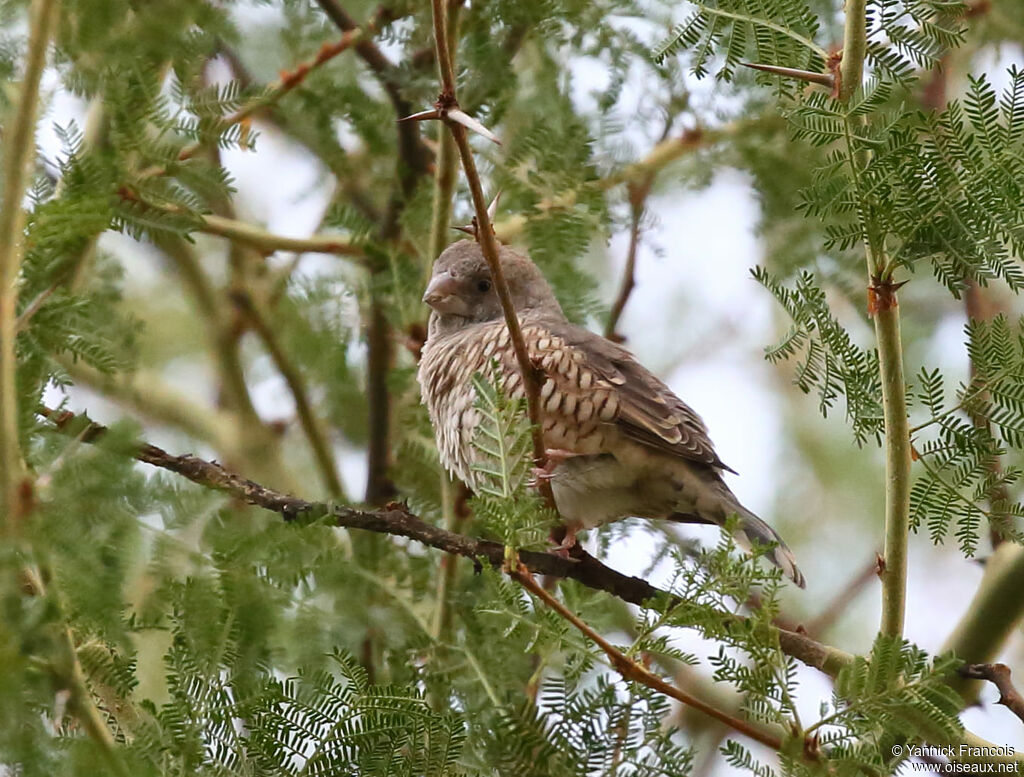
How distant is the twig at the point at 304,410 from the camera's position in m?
6.23

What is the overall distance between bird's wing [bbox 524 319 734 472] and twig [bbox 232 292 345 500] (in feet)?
6.08

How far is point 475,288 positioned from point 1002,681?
8.95ft

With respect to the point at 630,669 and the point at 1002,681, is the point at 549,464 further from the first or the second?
the point at 1002,681

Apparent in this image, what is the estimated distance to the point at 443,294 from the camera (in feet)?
16.7

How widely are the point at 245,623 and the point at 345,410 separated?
3668 millimetres

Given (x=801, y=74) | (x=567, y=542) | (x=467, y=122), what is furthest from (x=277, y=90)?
(x=801, y=74)

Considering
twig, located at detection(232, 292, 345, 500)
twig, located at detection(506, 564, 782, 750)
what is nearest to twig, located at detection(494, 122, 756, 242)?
twig, located at detection(232, 292, 345, 500)

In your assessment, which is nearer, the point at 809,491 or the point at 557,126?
the point at 557,126

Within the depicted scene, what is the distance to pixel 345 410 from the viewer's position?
259 inches

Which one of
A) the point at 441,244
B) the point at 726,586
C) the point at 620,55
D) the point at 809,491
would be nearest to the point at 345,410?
the point at 441,244

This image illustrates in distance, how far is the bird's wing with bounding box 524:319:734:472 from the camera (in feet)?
14.4

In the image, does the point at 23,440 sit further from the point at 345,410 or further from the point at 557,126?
the point at 345,410

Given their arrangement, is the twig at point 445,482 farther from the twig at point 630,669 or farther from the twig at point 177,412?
the twig at point 177,412

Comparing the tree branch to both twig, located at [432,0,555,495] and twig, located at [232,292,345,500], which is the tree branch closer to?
twig, located at [432,0,555,495]
